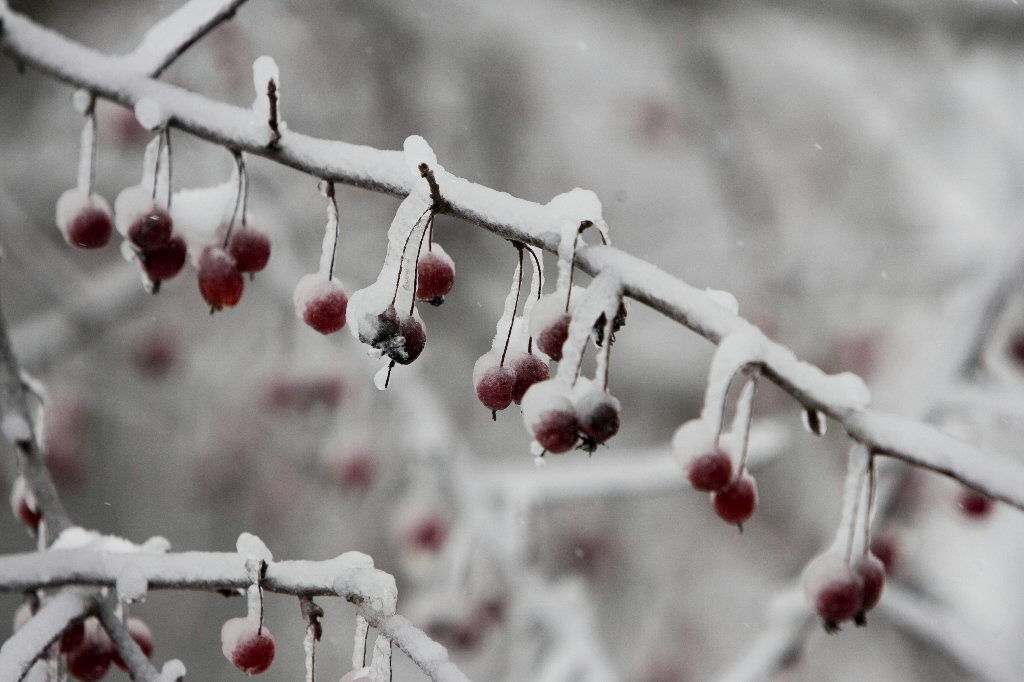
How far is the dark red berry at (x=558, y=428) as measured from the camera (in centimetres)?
111

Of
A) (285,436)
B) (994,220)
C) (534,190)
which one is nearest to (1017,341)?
(994,220)

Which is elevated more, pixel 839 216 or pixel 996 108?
pixel 839 216

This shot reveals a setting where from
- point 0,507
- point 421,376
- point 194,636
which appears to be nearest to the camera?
point 421,376

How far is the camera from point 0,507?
6840 mm

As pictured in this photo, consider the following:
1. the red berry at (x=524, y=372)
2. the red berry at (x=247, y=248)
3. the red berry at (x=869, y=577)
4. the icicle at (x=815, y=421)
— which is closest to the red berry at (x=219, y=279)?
the red berry at (x=247, y=248)

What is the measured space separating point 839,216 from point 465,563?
5.35m

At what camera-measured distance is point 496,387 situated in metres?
1.29

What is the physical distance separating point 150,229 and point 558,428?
741 millimetres

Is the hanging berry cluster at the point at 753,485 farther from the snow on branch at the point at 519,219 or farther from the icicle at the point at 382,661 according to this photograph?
the icicle at the point at 382,661

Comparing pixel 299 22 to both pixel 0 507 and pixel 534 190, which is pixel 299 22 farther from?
pixel 0 507

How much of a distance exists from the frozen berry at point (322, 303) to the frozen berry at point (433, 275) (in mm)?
132

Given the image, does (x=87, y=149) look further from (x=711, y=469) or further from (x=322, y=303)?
(x=711, y=469)

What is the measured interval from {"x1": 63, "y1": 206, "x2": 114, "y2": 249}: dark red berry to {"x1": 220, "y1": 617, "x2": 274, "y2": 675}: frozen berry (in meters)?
0.68

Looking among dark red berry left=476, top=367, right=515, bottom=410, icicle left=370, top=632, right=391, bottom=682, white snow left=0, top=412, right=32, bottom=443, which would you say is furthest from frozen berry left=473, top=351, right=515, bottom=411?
white snow left=0, top=412, right=32, bottom=443
